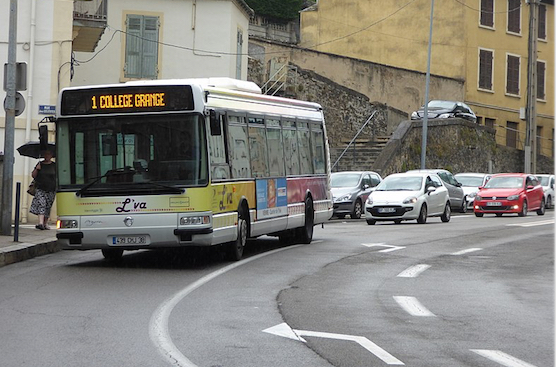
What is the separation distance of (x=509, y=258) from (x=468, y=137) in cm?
3282

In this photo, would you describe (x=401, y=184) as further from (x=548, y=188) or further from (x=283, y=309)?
(x=283, y=309)

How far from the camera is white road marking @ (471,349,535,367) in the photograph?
8320 mm

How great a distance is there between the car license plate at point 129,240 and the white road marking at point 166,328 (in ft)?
3.94

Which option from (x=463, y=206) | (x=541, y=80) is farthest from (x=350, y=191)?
(x=541, y=80)

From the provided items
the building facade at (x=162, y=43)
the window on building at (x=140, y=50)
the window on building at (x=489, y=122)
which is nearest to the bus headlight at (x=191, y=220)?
the building facade at (x=162, y=43)

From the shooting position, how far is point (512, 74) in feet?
210

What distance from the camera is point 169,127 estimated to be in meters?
16.2

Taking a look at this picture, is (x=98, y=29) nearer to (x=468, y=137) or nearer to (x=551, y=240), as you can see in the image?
(x=551, y=240)

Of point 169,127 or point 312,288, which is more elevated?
point 169,127

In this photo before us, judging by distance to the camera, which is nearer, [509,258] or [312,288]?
[312,288]

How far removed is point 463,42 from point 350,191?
27.5m

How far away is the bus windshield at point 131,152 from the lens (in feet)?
52.5

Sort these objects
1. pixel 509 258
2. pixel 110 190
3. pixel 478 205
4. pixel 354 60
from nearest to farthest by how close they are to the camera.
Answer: pixel 110 190 < pixel 509 258 < pixel 478 205 < pixel 354 60

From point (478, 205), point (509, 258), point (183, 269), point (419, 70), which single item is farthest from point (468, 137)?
point (183, 269)
